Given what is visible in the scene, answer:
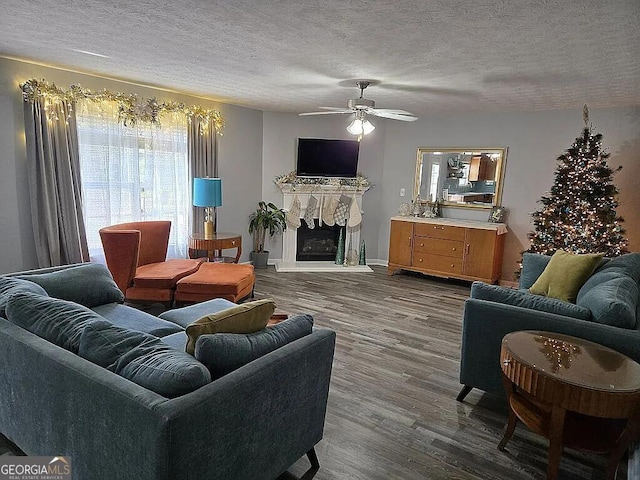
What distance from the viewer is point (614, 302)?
93.7 inches

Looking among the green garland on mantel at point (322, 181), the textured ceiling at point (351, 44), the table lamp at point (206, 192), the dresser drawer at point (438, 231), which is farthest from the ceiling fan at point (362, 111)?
the green garland on mantel at point (322, 181)

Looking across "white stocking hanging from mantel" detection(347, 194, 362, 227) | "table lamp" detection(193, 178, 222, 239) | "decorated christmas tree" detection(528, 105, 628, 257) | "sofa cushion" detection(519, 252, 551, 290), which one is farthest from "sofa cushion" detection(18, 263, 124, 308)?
"decorated christmas tree" detection(528, 105, 628, 257)

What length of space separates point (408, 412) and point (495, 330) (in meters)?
0.78

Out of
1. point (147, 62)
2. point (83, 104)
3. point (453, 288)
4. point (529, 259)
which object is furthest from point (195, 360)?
point (453, 288)

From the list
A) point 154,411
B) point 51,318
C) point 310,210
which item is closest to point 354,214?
point 310,210

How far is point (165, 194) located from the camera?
528 cm

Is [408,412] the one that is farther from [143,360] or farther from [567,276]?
[143,360]

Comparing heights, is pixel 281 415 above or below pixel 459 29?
below

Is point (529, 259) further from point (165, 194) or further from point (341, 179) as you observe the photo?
point (165, 194)

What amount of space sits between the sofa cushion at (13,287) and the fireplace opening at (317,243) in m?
4.51

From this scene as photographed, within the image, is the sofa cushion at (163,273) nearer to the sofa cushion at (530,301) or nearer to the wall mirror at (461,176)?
the sofa cushion at (530,301)

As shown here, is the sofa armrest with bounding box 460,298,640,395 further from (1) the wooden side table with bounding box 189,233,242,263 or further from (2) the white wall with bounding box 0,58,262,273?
(2) the white wall with bounding box 0,58,262,273

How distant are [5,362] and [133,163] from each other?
3.29 meters

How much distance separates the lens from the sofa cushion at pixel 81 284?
9.07 ft
